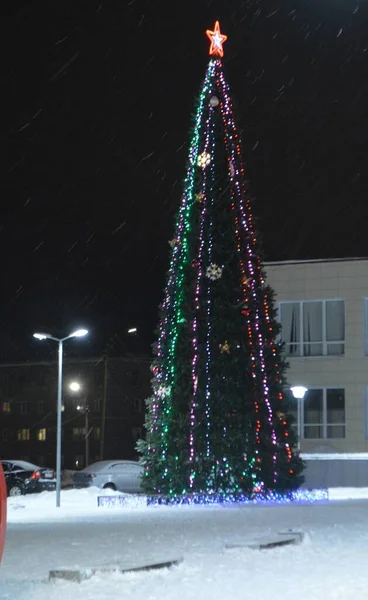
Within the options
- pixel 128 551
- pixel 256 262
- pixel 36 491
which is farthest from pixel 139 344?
pixel 128 551

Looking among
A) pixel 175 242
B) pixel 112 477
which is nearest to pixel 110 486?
pixel 112 477

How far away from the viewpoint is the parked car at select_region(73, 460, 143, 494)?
3681cm

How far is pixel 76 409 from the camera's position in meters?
78.2

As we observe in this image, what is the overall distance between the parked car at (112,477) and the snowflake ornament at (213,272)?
39.9 feet

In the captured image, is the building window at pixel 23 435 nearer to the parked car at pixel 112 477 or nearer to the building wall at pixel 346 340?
the parked car at pixel 112 477

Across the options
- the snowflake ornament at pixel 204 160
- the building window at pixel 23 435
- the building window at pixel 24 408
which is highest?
the snowflake ornament at pixel 204 160

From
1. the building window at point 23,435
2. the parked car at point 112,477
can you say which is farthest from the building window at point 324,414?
the building window at point 23,435

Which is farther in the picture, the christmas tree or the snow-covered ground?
the christmas tree

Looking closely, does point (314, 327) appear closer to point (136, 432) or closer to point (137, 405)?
point (136, 432)

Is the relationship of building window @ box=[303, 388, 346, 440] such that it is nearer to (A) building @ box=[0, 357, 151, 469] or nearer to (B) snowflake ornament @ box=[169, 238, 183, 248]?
(B) snowflake ornament @ box=[169, 238, 183, 248]

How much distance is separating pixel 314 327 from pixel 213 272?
561 inches

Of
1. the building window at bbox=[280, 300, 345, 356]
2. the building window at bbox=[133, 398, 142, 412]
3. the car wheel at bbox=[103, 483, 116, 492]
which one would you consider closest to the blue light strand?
the car wheel at bbox=[103, 483, 116, 492]

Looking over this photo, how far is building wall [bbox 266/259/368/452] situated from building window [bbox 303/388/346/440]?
9.7 inches

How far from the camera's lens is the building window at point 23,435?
81.0 metres
